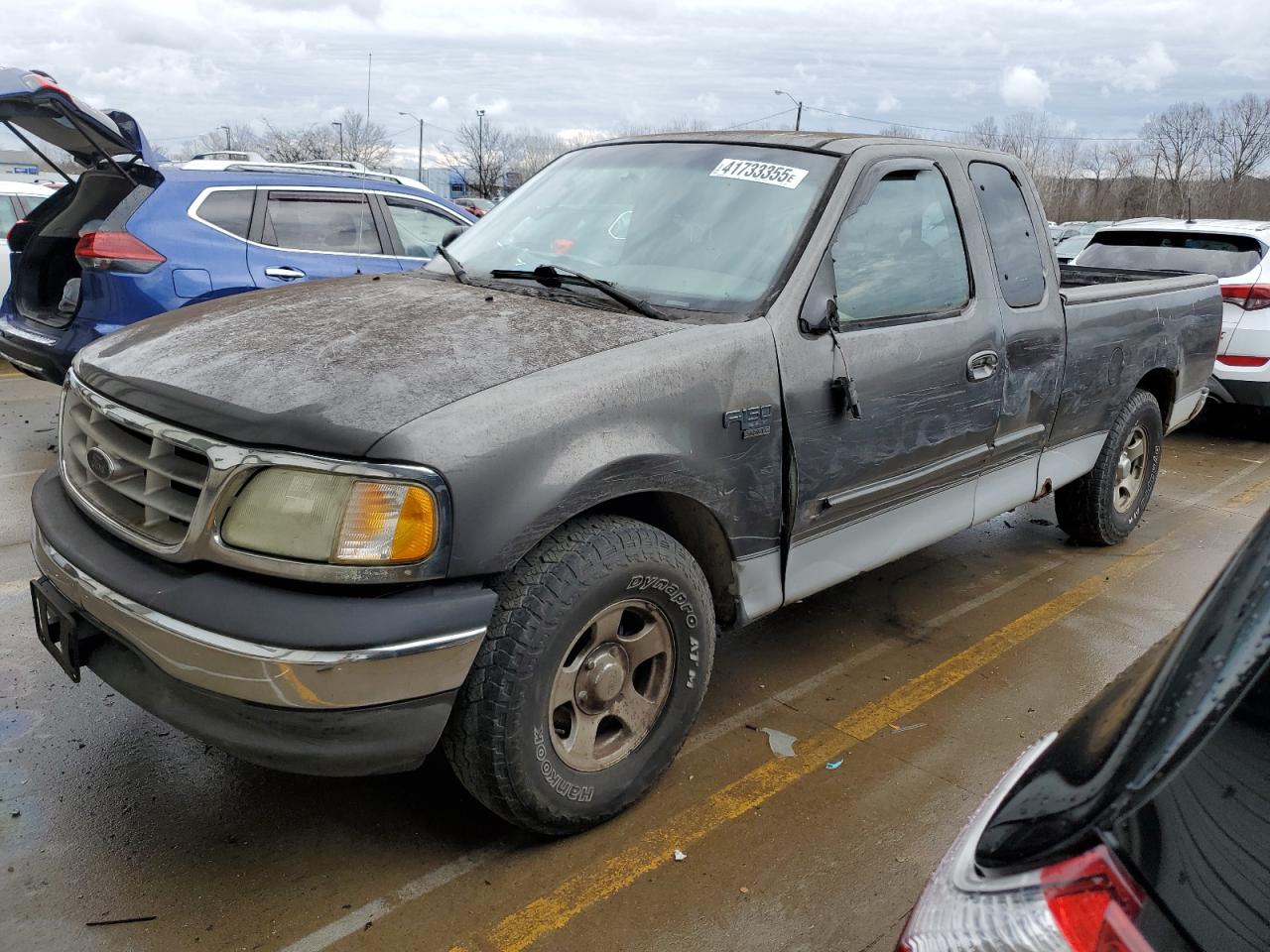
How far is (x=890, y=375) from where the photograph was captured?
134 inches

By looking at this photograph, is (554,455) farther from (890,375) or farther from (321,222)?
(321,222)

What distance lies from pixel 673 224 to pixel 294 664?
1959 millimetres

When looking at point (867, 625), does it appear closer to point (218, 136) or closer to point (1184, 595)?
A: point (1184, 595)

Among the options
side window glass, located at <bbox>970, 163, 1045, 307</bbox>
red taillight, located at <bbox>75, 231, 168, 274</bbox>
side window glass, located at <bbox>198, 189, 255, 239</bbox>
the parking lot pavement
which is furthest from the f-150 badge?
side window glass, located at <bbox>198, 189, 255, 239</bbox>

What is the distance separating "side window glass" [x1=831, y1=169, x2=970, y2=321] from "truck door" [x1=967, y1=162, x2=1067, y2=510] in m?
0.23

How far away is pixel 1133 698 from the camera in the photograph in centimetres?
135

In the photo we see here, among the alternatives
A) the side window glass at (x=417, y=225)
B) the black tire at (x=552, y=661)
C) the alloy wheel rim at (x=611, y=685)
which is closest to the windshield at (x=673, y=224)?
the black tire at (x=552, y=661)

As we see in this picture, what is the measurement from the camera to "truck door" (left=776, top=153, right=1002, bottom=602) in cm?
319

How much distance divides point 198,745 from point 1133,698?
2.80 metres

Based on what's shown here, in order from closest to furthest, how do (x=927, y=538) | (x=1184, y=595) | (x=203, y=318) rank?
1. (x=203, y=318)
2. (x=927, y=538)
3. (x=1184, y=595)

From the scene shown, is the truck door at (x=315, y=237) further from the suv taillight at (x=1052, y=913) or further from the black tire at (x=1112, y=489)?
the suv taillight at (x=1052, y=913)

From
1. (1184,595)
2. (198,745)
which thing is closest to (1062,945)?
(198,745)

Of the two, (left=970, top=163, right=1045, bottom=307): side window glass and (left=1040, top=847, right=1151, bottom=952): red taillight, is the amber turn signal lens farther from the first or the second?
(left=970, top=163, right=1045, bottom=307): side window glass

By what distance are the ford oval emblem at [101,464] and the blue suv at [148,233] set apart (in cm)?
326
